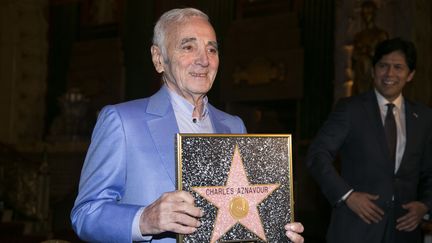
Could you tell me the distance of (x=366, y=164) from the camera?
9.87 feet

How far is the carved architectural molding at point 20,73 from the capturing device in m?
11.5

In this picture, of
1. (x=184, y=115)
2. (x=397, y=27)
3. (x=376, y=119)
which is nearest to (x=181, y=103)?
(x=184, y=115)

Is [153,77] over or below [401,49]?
below

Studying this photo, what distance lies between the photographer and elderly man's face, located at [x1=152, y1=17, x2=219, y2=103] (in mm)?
1648

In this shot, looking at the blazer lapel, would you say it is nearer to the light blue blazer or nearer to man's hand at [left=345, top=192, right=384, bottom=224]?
man's hand at [left=345, top=192, right=384, bottom=224]

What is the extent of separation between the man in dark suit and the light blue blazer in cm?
152

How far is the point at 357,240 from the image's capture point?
117 inches

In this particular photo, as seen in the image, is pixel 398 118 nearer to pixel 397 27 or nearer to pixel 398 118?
pixel 398 118

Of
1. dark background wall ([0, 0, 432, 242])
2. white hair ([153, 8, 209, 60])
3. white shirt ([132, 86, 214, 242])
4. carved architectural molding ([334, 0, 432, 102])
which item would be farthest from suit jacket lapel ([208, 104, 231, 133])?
carved architectural molding ([334, 0, 432, 102])

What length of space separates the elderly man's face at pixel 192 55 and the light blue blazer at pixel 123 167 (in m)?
0.12

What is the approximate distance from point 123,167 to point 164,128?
17cm

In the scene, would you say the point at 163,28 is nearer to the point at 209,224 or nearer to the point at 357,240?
the point at 209,224

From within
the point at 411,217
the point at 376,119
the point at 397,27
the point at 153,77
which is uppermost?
the point at 397,27

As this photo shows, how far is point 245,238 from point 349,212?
66.4 inches
